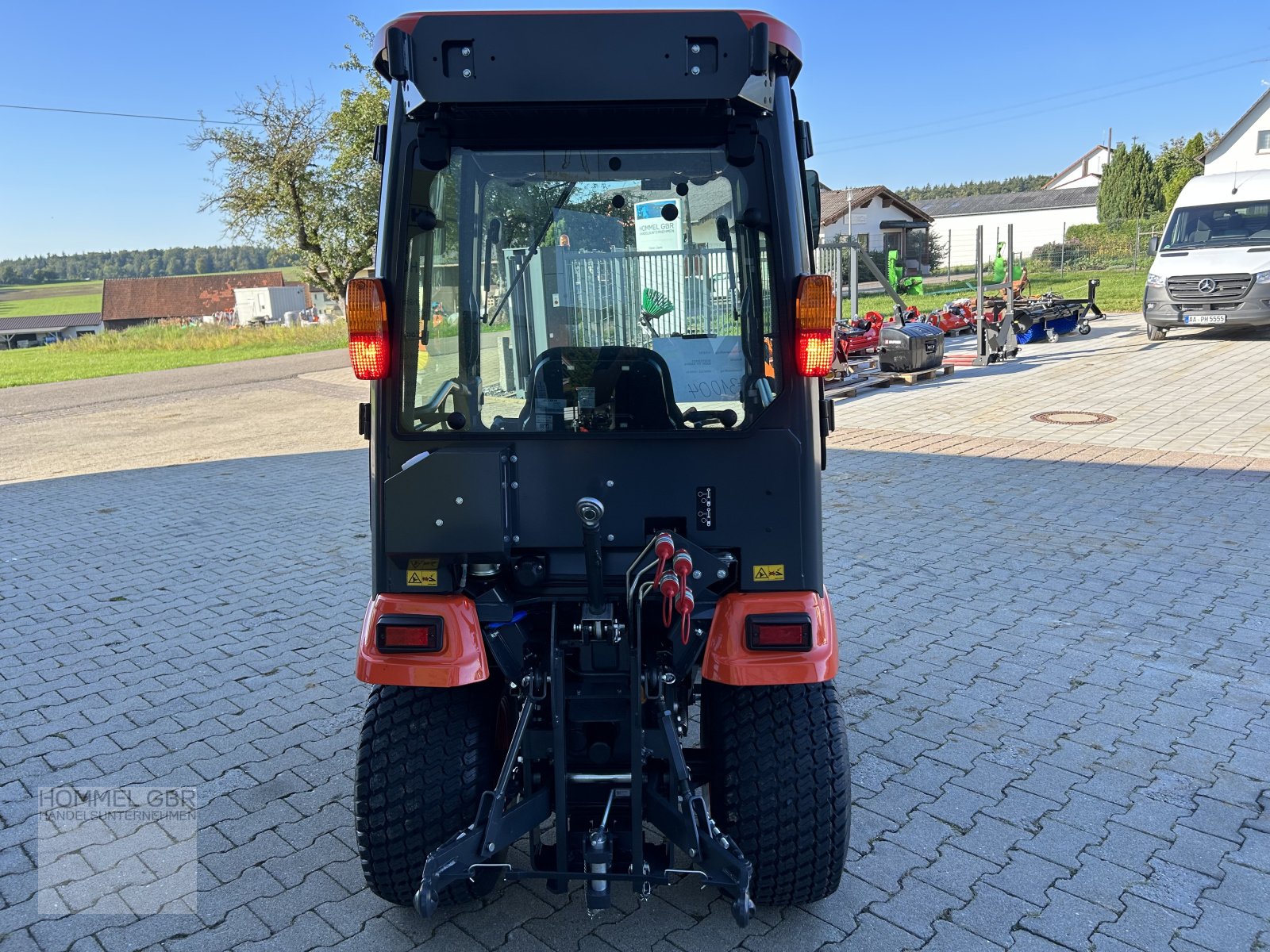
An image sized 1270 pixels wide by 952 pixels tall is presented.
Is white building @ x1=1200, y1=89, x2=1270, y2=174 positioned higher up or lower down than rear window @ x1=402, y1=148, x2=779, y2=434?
higher up

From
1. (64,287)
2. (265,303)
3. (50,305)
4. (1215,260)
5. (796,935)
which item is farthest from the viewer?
(64,287)

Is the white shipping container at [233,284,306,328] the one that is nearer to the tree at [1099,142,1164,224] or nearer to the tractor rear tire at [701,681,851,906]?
the tree at [1099,142,1164,224]

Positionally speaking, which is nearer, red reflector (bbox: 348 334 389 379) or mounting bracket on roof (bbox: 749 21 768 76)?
mounting bracket on roof (bbox: 749 21 768 76)

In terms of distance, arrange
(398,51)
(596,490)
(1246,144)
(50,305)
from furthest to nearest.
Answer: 1. (50,305)
2. (1246,144)
3. (596,490)
4. (398,51)

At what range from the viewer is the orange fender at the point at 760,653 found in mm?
2715

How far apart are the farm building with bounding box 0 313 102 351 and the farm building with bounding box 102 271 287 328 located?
2.51m

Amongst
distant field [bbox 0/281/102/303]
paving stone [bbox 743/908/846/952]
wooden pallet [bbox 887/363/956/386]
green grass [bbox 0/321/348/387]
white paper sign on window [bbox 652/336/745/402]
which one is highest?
distant field [bbox 0/281/102/303]

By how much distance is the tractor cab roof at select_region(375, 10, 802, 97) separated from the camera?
2438 mm

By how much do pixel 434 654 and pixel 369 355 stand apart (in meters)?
0.86

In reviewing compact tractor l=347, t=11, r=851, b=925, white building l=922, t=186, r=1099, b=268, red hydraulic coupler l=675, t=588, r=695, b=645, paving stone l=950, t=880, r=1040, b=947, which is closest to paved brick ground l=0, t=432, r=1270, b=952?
paving stone l=950, t=880, r=1040, b=947

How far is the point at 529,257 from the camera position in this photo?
2891mm

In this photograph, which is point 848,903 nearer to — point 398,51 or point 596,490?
point 596,490

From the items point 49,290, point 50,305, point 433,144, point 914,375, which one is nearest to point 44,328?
point 50,305

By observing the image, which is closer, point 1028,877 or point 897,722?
point 1028,877
